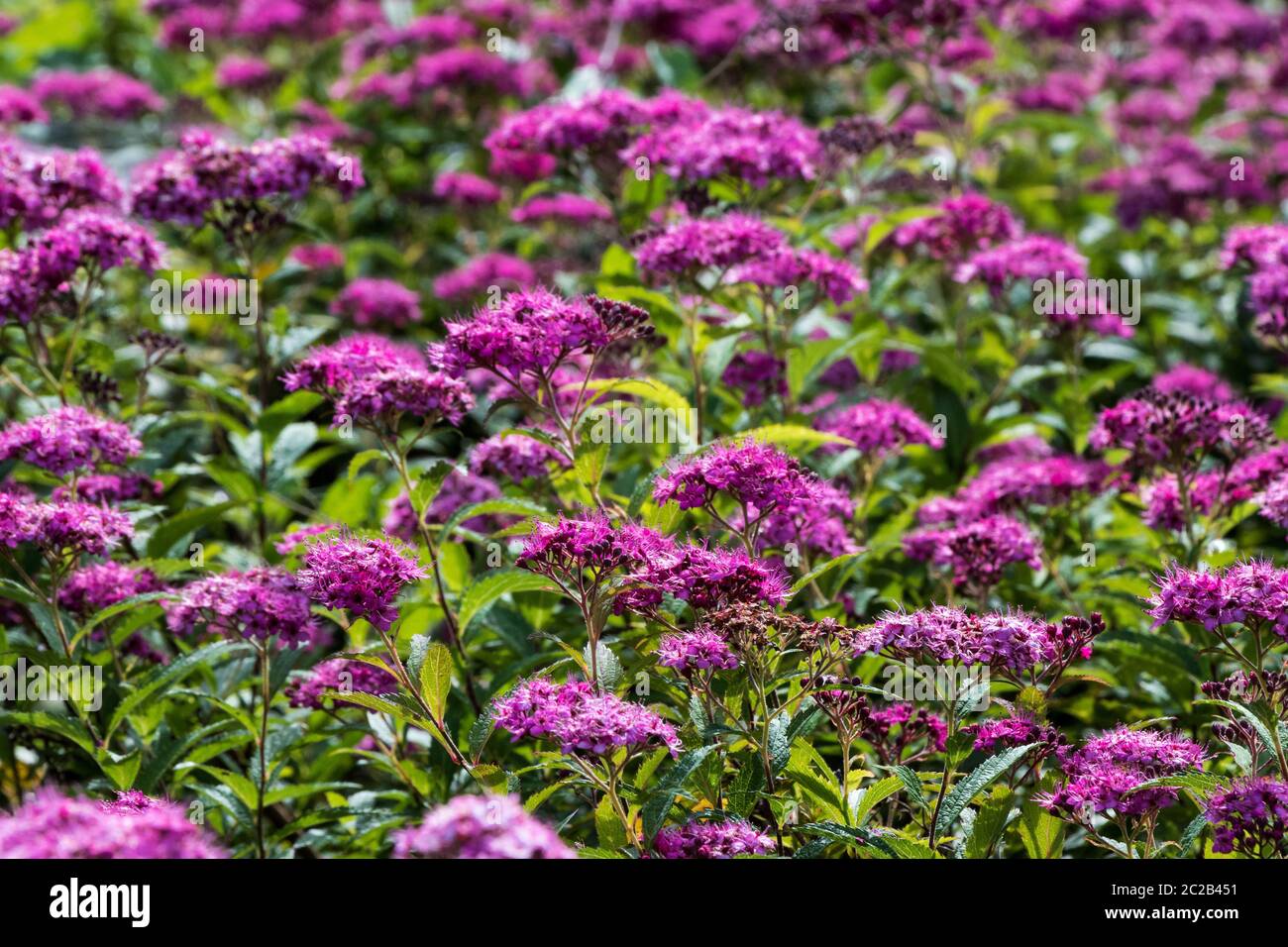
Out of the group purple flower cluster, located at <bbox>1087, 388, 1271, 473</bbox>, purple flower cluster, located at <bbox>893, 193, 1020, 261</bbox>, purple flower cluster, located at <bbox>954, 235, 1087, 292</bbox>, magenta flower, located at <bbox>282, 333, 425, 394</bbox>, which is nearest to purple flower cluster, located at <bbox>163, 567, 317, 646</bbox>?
magenta flower, located at <bbox>282, 333, 425, 394</bbox>

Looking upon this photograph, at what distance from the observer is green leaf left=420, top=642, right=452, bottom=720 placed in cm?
415

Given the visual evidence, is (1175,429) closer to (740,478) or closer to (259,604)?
(740,478)

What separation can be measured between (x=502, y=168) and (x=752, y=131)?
245 centimetres

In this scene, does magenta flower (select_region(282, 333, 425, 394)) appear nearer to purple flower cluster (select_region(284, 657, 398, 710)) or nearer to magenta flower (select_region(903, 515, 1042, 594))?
purple flower cluster (select_region(284, 657, 398, 710))

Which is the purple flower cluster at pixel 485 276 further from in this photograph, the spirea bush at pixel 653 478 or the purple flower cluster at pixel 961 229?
the purple flower cluster at pixel 961 229

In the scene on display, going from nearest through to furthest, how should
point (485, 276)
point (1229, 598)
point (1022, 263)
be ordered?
point (1229, 598), point (1022, 263), point (485, 276)

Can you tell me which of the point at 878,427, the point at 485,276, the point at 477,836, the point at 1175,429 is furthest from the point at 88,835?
the point at 485,276

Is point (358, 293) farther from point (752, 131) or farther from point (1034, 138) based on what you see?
point (1034, 138)

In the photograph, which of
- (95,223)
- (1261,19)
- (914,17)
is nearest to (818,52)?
(914,17)

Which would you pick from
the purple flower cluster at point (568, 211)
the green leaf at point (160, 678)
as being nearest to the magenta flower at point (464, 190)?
the purple flower cluster at point (568, 211)

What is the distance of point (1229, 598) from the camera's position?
405 centimetres

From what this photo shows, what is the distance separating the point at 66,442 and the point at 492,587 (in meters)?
1.39

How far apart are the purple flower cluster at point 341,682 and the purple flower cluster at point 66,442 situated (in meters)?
0.93

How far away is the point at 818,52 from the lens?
8.47 metres
